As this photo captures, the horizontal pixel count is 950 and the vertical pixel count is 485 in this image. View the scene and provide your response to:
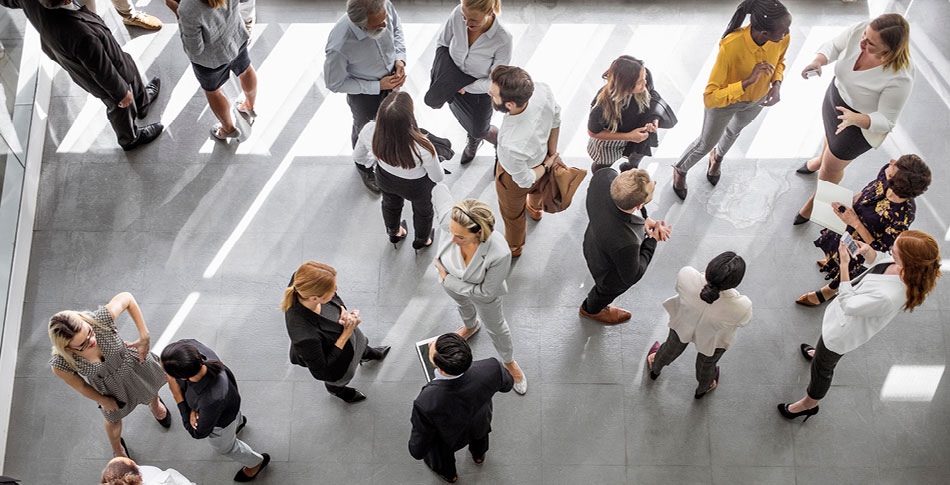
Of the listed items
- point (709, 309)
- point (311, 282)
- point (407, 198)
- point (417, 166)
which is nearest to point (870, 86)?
point (709, 309)

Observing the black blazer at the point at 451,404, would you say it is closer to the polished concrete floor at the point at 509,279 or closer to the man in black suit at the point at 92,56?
the polished concrete floor at the point at 509,279

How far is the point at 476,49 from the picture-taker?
15.9 ft

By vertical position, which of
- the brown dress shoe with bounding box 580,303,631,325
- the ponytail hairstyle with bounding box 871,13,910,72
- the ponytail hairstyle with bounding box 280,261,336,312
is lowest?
the brown dress shoe with bounding box 580,303,631,325

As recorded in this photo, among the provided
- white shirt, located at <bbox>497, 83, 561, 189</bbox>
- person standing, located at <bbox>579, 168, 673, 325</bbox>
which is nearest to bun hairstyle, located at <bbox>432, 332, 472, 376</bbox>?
person standing, located at <bbox>579, 168, 673, 325</bbox>

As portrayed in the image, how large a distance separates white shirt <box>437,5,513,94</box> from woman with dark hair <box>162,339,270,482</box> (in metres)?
2.51

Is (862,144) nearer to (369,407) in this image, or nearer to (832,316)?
(832,316)

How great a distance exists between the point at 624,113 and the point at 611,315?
143 cm

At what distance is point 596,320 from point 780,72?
2.09 meters

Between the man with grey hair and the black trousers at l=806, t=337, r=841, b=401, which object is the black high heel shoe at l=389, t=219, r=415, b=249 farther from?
the black trousers at l=806, t=337, r=841, b=401

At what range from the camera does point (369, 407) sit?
487cm

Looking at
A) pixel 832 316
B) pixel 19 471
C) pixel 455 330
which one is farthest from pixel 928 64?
pixel 19 471

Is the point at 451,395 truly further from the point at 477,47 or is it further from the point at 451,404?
the point at 477,47

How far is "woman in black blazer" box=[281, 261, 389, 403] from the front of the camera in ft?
12.3

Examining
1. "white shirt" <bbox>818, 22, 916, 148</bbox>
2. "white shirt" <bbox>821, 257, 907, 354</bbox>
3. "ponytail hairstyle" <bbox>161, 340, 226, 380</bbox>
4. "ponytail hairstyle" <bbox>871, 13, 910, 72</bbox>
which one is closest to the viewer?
"ponytail hairstyle" <bbox>161, 340, 226, 380</bbox>
